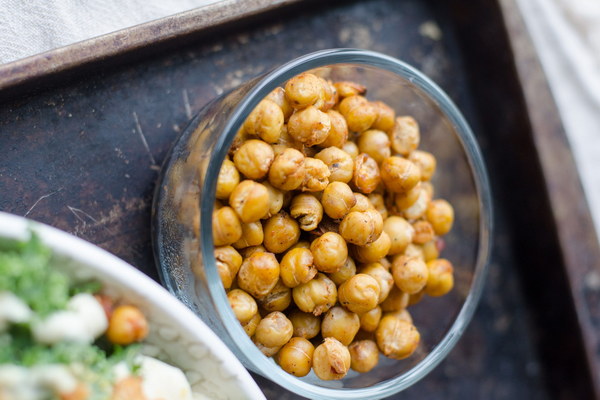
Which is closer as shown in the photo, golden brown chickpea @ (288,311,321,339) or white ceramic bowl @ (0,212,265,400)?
white ceramic bowl @ (0,212,265,400)

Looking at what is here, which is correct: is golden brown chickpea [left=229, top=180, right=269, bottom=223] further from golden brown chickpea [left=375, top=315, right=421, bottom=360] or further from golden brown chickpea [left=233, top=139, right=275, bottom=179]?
golden brown chickpea [left=375, top=315, right=421, bottom=360]

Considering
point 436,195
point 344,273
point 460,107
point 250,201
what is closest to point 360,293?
point 344,273

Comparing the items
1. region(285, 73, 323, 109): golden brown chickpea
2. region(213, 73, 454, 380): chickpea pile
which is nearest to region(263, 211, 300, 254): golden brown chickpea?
region(213, 73, 454, 380): chickpea pile

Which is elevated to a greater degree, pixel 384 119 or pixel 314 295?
pixel 384 119

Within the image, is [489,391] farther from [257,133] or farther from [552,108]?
[257,133]

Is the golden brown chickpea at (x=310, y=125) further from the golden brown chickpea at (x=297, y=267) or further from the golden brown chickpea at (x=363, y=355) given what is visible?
the golden brown chickpea at (x=363, y=355)

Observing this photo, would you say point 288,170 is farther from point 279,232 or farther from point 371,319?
point 371,319

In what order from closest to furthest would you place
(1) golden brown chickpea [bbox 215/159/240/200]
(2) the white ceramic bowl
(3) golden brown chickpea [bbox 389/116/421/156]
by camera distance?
(2) the white ceramic bowl < (1) golden brown chickpea [bbox 215/159/240/200] < (3) golden brown chickpea [bbox 389/116/421/156]
